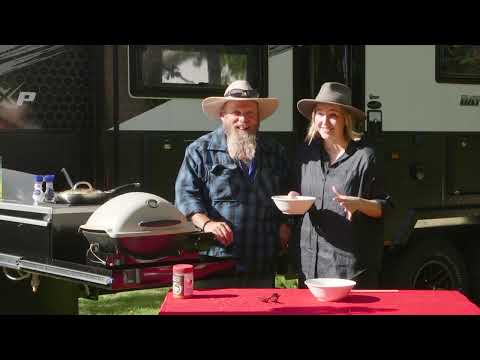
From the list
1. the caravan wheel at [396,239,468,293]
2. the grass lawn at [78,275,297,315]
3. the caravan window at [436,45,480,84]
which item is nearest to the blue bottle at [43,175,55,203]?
the grass lawn at [78,275,297,315]

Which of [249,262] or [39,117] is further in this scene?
[39,117]

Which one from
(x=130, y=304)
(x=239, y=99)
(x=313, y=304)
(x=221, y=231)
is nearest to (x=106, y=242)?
(x=221, y=231)

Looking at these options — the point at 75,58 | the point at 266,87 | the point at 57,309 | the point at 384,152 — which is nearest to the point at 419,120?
the point at 384,152

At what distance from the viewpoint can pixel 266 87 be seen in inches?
224

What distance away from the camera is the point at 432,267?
21.0ft

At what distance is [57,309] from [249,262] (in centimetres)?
144

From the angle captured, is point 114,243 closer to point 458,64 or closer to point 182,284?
point 182,284

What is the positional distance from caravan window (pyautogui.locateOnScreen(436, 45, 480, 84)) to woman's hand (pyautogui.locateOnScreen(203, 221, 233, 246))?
9.66ft

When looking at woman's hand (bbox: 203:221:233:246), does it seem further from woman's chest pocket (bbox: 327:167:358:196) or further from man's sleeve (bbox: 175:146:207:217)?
woman's chest pocket (bbox: 327:167:358:196)

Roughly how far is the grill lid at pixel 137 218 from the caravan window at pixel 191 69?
1.61 meters

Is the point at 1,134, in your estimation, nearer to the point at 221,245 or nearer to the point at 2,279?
the point at 2,279

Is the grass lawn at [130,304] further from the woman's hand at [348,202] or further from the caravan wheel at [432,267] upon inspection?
the woman's hand at [348,202]

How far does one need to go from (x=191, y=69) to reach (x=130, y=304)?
115 inches

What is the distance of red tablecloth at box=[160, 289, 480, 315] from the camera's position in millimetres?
3311
